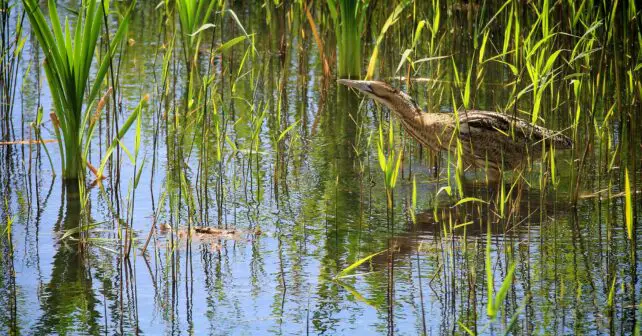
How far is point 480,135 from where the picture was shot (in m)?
6.38

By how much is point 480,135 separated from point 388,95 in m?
0.82

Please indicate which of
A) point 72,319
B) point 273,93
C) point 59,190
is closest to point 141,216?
point 59,190

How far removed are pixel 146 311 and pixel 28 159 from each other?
2.54 metres

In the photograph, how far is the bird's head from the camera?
6.89 m

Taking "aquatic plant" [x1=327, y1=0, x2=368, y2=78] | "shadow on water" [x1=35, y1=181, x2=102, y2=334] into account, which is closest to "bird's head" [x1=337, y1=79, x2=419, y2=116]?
"aquatic plant" [x1=327, y1=0, x2=368, y2=78]

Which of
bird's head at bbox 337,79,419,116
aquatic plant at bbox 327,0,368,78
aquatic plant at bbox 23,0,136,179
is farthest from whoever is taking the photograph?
aquatic plant at bbox 327,0,368,78

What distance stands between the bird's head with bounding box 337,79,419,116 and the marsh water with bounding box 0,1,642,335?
0.32m

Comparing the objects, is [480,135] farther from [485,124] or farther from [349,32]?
[349,32]

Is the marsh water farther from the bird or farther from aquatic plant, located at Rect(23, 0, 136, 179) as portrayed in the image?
aquatic plant, located at Rect(23, 0, 136, 179)

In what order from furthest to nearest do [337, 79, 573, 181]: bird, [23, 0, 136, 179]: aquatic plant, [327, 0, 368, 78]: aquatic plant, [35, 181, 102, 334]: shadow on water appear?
[327, 0, 368, 78]: aquatic plant
[337, 79, 573, 181]: bird
[23, 0, 136, 179]: aquatic plant
[35, 181, 102, 334]: shadow on water

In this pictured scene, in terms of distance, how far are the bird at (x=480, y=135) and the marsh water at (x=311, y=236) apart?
160mm

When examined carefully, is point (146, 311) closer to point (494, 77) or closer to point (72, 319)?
point (72, 319)

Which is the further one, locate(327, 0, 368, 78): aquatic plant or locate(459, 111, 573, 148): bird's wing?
locate(327, 0, 368, 78): aquatic plant

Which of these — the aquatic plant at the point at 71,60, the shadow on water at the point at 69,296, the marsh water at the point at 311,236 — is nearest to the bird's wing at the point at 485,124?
the marsh water at the point at 311,236
